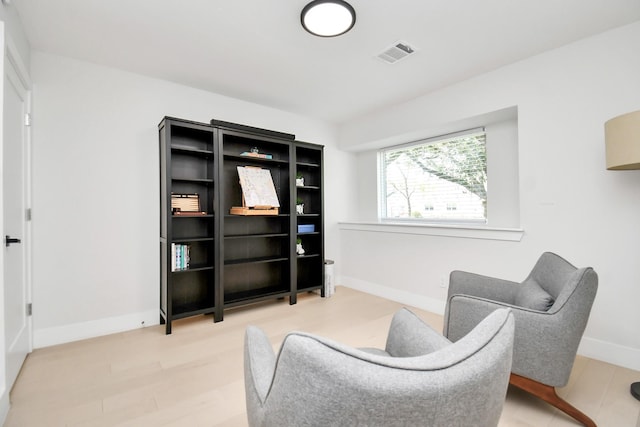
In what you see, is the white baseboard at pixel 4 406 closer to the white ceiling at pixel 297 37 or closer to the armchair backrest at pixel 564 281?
the white ceiling at pixel 297 37

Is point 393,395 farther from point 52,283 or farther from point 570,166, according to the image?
point 52,283

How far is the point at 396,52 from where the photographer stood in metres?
2.56

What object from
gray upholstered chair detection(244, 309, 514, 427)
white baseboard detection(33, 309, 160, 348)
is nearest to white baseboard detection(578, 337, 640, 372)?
gray upholstered chair detection(244, 309, 514, 427)

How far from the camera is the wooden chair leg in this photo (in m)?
1.59

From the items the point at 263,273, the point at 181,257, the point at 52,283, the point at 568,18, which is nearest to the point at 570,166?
the point at 568,18

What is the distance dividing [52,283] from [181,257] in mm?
999

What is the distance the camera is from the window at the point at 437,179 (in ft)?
11.2

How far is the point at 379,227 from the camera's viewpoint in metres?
4.02

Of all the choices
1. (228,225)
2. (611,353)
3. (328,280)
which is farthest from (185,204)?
(611,353)

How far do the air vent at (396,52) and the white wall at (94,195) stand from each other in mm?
2031

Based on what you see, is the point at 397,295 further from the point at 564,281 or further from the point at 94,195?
the point at 94,195

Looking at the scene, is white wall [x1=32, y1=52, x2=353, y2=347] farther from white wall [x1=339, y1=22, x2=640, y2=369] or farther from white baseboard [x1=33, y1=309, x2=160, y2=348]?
white wall [x1=339, y1=22, x2=640, y2=369]

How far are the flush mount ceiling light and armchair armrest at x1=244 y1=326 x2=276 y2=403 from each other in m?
1.93

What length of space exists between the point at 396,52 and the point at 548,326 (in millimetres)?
2226
